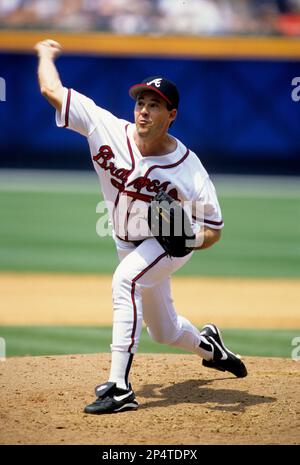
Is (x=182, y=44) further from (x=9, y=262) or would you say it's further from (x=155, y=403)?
(x=155, y=403)

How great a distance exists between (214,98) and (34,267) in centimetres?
931

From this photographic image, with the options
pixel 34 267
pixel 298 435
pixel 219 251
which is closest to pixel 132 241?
pixel 298 435

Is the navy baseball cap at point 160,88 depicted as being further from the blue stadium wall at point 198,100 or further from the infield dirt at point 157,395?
the blue stadium wall at point 198,100

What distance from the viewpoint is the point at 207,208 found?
567 cm

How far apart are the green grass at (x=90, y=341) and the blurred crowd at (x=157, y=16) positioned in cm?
1221

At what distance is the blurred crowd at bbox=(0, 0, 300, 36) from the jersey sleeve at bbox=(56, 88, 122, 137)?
1448cm

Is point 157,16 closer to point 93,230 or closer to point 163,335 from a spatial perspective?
point 93,230

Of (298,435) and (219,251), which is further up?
(219,251)

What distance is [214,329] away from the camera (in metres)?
6.68

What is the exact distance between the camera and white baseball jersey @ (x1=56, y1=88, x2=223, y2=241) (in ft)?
18.6

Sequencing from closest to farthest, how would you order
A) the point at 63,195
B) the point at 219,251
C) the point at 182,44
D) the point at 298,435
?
the point at 298,435 → the point at 219,251 → the point at 63,195 → the point at 182,44
